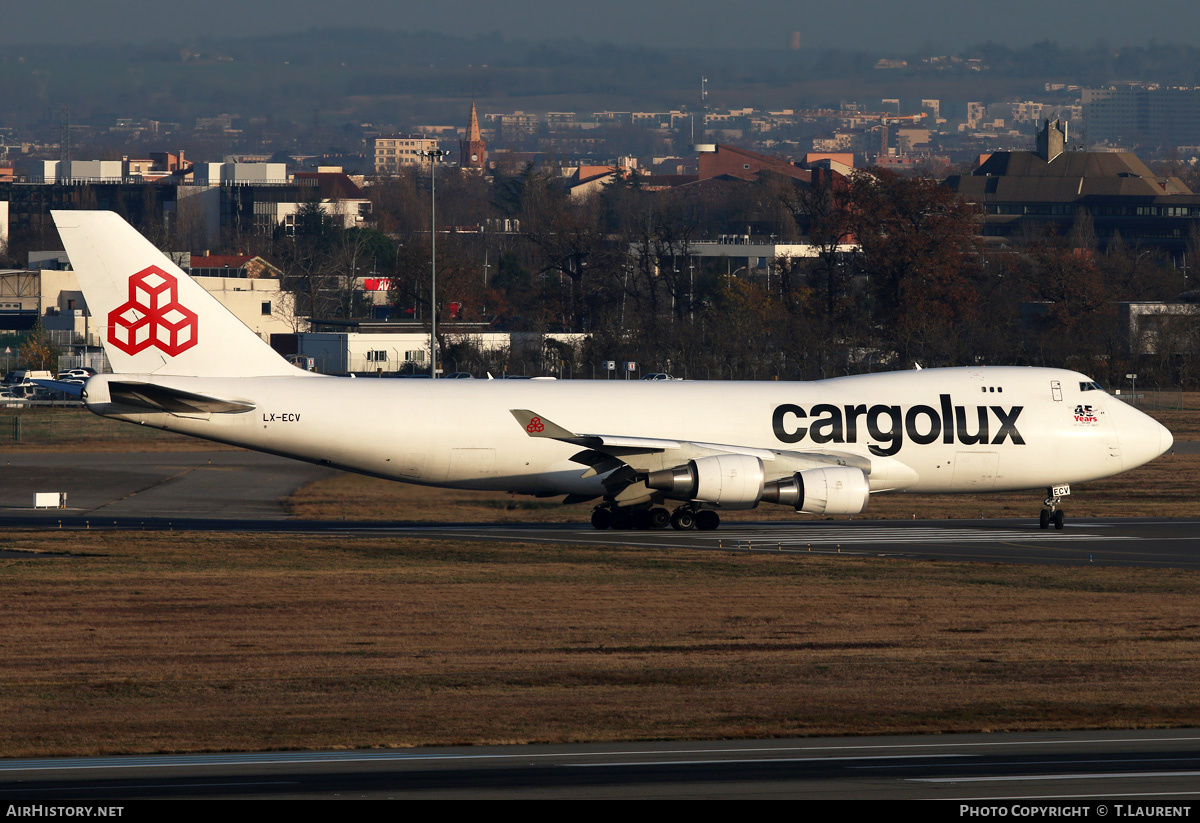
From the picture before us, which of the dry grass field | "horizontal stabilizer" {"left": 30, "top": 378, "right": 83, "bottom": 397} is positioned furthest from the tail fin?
the dry grass field

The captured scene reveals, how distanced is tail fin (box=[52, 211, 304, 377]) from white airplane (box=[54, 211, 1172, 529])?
0.04 metres

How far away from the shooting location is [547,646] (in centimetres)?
2394

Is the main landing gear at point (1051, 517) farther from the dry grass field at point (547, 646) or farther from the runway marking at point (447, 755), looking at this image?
the runway marking at point (447, 755)

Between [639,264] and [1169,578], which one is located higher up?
[639,264]

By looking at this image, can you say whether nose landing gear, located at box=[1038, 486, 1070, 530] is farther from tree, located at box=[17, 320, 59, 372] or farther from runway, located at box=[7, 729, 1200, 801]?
tree, located at box=[17, 320, 59, 372]

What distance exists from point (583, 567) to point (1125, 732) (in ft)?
51.2

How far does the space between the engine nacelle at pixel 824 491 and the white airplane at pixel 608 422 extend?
0.04 meters
